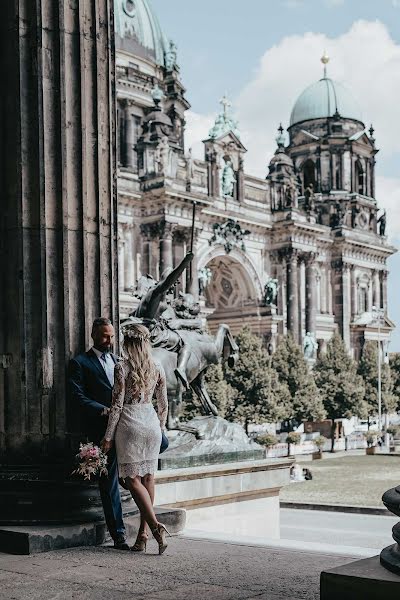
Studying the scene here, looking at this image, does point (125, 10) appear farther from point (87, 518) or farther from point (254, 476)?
point (87, 518)

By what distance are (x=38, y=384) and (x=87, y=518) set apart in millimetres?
1040

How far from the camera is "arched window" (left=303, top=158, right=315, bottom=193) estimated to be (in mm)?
70062

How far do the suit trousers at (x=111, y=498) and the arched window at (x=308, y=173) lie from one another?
211ft

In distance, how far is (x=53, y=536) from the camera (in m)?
6.75

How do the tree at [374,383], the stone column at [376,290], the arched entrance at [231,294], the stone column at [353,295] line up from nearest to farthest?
the tree at [374,383] → the arched entrance at [231,294] → the stone column at [353,295] → the stone column at [376,290]

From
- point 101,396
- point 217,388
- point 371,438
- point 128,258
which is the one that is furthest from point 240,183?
point 101,396

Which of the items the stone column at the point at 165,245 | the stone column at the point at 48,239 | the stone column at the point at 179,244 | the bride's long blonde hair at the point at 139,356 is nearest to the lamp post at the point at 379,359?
the stone column at the point at 179,244

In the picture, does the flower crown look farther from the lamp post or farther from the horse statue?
the lamp post

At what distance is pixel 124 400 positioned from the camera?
6562 millimetres

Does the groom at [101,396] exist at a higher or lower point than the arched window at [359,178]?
lower

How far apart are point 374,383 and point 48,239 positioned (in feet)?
173

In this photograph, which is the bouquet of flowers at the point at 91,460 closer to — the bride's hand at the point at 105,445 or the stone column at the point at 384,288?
the bride's hand at the point at 105,445

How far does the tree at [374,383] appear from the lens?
57.2m

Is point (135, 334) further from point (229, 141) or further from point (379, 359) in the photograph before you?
point (229, 141)
